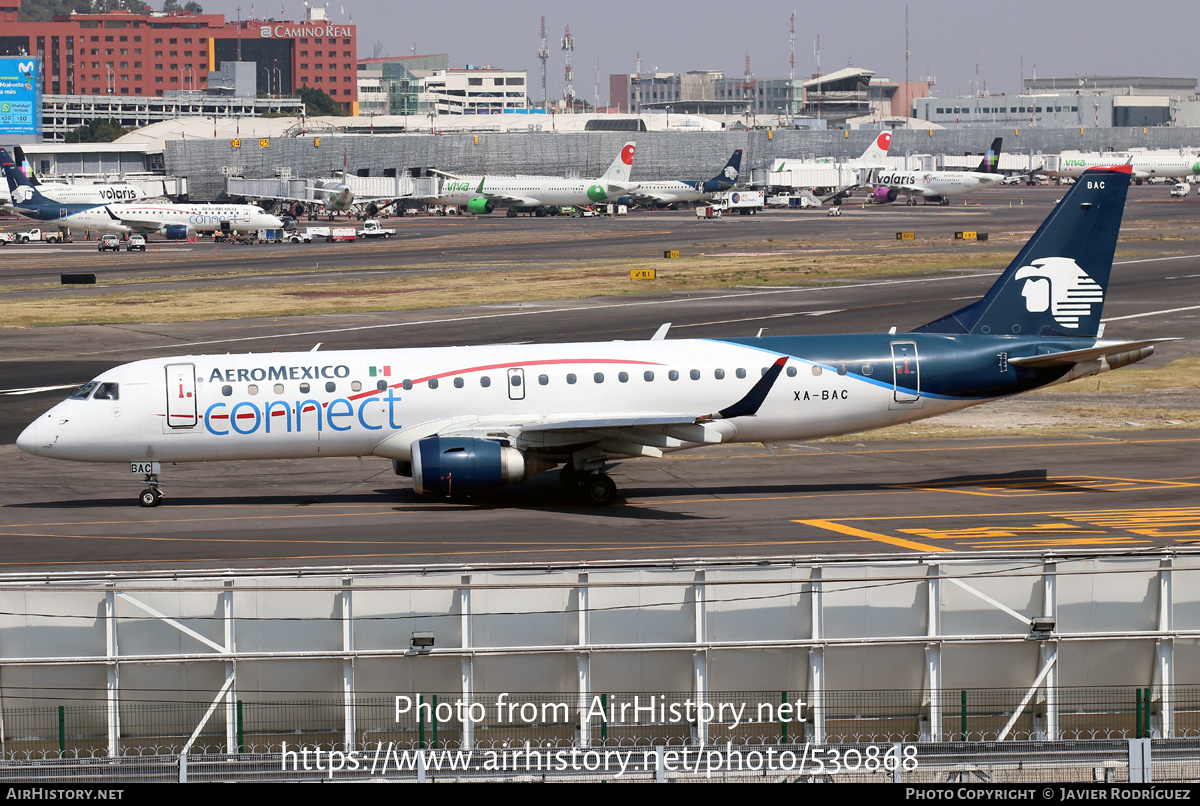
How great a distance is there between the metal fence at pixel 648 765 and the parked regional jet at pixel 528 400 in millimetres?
18542

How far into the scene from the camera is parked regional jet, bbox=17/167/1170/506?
3844 cm

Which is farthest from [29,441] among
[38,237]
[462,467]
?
[38,237]

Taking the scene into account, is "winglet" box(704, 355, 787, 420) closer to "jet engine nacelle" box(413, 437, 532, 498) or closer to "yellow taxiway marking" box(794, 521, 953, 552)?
"yellow taxiway marking" box(794, 521, 953, 552)

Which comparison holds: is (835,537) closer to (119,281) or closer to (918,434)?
(918,434)

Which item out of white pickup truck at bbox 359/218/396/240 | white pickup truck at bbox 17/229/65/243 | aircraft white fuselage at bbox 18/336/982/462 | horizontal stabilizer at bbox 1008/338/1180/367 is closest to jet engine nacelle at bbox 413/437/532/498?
aircraft white fuselage at bbox 18/336/982/462

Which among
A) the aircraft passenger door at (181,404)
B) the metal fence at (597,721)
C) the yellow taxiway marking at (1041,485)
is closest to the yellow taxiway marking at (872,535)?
the yellow taxiway marking at (1041,485)

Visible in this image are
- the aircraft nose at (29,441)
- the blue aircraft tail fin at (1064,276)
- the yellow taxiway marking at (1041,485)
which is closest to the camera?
the aircraft nose at (29,441)

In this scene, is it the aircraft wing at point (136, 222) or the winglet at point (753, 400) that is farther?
the aircraft wing at point (136, 222)

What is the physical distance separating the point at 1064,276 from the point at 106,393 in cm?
3043

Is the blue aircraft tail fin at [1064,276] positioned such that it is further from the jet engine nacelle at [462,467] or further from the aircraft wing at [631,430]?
the jet engine nacelle at [462,467]

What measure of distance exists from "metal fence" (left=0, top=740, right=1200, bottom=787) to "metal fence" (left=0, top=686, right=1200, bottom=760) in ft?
1.26

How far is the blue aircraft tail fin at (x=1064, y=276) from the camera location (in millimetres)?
42906

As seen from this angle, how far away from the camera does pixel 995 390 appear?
40.9 meters

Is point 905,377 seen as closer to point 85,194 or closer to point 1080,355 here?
point 1080,355
